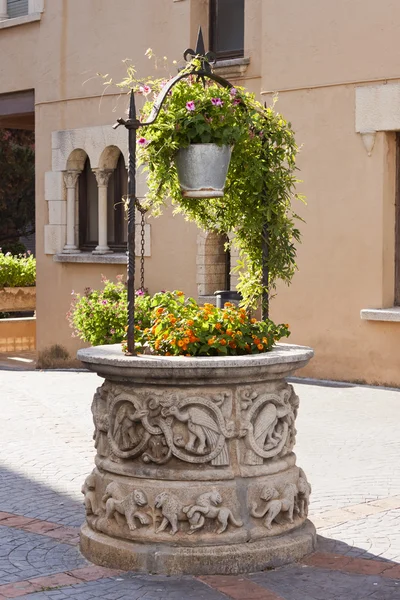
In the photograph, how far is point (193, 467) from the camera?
5.64 metres

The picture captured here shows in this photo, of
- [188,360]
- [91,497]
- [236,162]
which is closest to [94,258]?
[236,162]

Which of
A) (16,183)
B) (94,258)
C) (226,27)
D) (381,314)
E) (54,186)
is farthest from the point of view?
(16,183)

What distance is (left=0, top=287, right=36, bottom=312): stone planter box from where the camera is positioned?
1691 centimetres

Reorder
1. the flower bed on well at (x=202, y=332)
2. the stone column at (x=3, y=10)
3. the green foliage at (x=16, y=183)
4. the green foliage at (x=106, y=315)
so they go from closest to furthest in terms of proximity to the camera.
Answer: the flower bed on well at (x=202, y=332)
the green foliage at (x=106, y=315)
the stone column at (x=3, y=10)
the green foliage at (x=16, y=183)

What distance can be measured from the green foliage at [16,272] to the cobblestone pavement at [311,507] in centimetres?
532

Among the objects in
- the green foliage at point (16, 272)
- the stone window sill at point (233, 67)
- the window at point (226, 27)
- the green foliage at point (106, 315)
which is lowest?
the green foliage at point (106, 315)

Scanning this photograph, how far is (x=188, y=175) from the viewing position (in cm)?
626

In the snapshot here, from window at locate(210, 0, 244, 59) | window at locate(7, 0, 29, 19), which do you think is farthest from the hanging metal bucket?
window at locate(7, 0, 29, 19)

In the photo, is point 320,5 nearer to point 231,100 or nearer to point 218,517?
point 231,100

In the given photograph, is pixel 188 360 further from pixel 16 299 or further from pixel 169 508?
pixel 16 299

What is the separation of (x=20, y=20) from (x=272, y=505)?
11.0 metres

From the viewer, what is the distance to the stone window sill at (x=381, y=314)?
37.9 ft

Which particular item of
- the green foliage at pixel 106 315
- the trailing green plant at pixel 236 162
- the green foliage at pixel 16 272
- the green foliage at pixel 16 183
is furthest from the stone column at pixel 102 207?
the green foliage at pixel 16 183

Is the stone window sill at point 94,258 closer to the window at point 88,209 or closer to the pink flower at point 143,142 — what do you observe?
the window at point 88,209
